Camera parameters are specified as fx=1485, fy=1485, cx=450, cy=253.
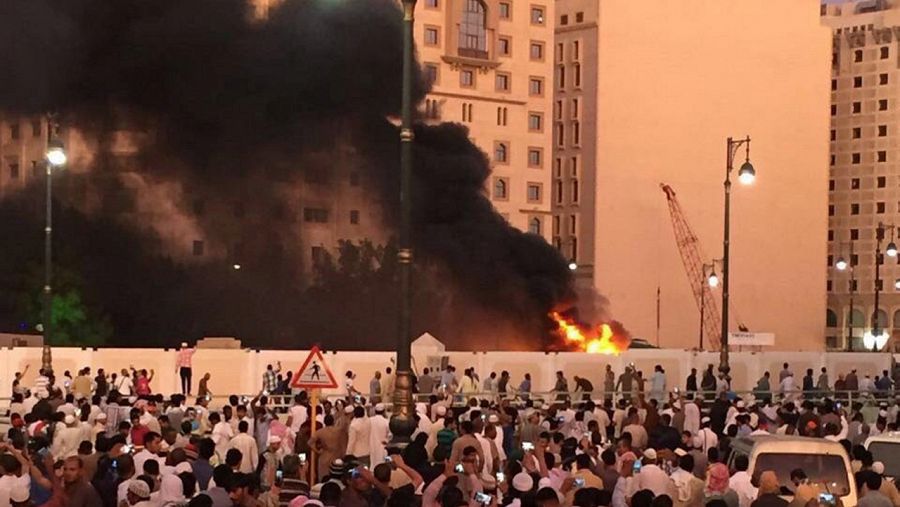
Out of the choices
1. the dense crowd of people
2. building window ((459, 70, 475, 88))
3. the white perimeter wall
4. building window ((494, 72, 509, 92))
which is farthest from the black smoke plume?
the dense crowd of people

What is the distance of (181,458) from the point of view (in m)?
13.4

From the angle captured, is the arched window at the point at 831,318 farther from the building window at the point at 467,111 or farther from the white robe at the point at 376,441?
the white robe at the point at 376,441

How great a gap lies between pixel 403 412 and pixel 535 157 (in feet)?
242

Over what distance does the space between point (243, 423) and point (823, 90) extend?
90.8m

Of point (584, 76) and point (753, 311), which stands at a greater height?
point (584, 76)

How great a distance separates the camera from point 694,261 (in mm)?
93938

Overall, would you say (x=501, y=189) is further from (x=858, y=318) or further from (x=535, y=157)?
(x=858, y=318)

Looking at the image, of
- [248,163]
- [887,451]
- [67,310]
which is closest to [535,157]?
[248,163]

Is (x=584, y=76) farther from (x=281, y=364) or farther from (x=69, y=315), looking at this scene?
(x=281, y=364)

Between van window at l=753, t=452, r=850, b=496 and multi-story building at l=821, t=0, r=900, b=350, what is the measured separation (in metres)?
106

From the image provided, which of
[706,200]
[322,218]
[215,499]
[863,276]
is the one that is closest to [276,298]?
[322,218]

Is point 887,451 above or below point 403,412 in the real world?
below

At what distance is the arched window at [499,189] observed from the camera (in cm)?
8675

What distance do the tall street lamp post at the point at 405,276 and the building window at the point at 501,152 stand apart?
70238 mm
